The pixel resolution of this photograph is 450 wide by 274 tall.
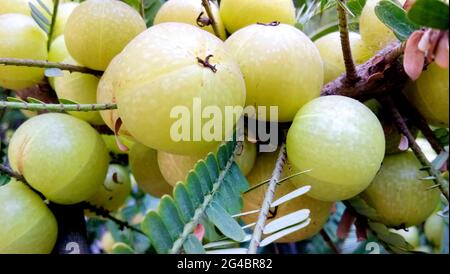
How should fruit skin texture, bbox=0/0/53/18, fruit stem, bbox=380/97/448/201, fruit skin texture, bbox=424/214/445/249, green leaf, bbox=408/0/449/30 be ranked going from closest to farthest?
1. green leaf, bbox=408/0/449/30
2. fruit stem, bbox=380/97/448/201
3. fruit skin texture, bbox=0/0/53/18
4. fruit skin texture, bbox=424/214/445/249

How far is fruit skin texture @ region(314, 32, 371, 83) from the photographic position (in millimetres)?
830

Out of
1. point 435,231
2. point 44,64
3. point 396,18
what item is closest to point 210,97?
point 396,18

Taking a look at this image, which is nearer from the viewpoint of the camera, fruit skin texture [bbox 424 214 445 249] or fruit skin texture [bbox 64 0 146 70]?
fruit skin texture [bbox 64 0 146 70]

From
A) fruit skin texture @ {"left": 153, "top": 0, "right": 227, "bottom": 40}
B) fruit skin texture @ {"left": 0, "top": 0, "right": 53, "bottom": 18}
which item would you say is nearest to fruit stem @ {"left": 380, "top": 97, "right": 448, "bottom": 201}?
fruit skin texture @ {"left": 153, "top": 0, "right": 227, "bottom": 40}

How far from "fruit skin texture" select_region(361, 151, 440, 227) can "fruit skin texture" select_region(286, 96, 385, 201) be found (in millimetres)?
128

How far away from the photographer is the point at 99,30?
2.68 feet

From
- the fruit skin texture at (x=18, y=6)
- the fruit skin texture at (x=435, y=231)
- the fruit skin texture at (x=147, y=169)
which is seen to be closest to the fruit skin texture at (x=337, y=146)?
the fruit skin texture at (x=147, y=169)

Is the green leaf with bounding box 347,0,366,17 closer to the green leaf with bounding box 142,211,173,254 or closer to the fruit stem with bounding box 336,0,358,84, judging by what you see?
the fruit stem with bounding box 336,0,358,84

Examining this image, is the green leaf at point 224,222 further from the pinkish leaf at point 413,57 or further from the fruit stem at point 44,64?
the fruit stem at point 44,64

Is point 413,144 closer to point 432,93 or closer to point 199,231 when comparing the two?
point 432,93

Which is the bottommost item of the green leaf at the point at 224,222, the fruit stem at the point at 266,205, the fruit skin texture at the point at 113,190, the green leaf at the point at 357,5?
the fruit skin texture at the point at 113,190

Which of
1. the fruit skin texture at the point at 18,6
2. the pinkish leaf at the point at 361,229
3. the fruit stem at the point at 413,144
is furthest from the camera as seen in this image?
the fruit skin texture at the point at 18,6

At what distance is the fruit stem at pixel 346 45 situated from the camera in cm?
63

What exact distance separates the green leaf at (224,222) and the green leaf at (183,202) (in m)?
0.03
